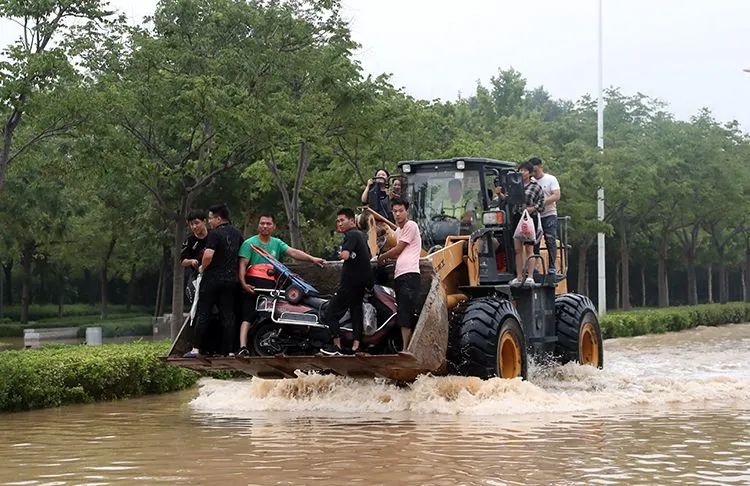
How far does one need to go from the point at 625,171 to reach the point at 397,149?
15.3 m

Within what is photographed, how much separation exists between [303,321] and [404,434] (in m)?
2.95

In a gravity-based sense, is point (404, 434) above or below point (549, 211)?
below

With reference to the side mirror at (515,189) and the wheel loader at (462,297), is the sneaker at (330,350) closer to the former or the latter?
the wheel loader at (462,297)

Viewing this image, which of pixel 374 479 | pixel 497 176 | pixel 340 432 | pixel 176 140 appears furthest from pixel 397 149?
pixel 374 479

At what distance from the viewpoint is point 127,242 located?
44500 mm

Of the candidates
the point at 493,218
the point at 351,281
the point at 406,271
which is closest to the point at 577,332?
the point at 493,218

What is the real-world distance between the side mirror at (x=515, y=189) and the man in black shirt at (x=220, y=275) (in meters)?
3.90

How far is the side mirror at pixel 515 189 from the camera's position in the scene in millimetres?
15391

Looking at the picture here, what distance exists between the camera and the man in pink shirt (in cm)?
1327

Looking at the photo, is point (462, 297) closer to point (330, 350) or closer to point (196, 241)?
point (330, 350)

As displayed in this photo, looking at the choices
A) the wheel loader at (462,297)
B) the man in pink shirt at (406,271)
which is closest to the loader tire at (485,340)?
the wheel loader at (462,297)

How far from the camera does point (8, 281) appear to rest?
177 feet

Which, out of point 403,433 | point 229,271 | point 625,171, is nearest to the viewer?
point 403,433

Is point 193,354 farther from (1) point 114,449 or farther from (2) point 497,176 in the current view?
(2) point 497,176
